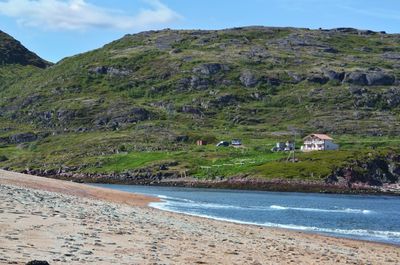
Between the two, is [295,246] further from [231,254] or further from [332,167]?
[332,167]

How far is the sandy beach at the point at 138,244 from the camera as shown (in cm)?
2475

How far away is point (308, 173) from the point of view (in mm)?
169625

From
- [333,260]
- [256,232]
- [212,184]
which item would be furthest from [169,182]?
[333,260]

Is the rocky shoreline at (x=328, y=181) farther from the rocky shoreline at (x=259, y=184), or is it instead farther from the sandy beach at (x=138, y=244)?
the sandy beach at (x=138, y=244)

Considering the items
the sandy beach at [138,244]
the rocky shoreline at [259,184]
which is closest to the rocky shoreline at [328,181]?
the rocky shoreline at [259,184]

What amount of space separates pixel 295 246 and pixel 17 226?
1875 cm

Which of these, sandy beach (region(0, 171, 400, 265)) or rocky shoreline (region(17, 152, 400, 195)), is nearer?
sandy beach (region(0, 171, 400, 265))

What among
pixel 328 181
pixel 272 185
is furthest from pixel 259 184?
pixel 328 181

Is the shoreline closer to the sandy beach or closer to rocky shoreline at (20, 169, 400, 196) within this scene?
rocky shoreline at (20, 169, 400, 196)

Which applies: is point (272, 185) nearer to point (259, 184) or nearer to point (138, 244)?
point (259, 184)

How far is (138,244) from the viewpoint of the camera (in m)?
30.2

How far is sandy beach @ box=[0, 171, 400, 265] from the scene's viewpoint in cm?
2475

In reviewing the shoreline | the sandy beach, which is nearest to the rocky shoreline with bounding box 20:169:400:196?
the shoreline

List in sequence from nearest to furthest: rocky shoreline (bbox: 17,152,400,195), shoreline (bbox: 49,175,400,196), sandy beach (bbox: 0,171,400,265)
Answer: sandy beach (bbox: 0,171,400,265) < shoreline (bbox: 49,175,400,196) < rocky shoreline (bbox: 17,152,400,195)
